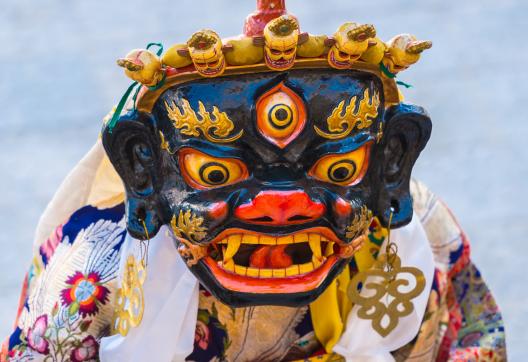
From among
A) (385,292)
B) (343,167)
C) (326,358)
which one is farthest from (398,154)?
(326,358)

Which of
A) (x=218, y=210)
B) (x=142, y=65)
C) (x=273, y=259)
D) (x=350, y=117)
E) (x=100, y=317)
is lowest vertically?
(x=100, y=317)

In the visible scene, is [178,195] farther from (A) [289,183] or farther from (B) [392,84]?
(B) [392,84]

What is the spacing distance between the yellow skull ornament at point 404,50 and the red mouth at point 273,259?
0.30 meters

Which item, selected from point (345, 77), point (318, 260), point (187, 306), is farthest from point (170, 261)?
point (345, 77)

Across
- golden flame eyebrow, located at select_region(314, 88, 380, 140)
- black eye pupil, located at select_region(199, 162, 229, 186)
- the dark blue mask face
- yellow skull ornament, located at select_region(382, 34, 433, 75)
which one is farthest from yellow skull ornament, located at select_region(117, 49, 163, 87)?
yellow skull ornament, located at select_region(382, 34, 433, 75)

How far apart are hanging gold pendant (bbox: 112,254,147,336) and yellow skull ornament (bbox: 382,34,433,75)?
58 centimetres

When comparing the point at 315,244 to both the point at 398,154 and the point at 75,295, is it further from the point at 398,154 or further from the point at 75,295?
the point at 75,295

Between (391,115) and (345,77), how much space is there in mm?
164

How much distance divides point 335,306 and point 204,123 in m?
0.54

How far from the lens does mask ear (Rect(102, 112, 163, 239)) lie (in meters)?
2.64

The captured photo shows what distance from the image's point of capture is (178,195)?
262 centimetres

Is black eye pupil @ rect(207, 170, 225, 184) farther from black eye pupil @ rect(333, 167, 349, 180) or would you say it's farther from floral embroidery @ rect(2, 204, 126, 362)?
floral embroidery @ rect(2, 204, 126, 362)

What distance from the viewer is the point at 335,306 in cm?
292

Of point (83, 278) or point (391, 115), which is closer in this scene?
point (391, 115)
